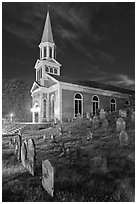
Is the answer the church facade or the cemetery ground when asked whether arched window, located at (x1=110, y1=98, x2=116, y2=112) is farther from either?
the cemetery ground

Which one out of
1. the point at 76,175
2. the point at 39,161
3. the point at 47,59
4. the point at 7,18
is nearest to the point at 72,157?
the point at 76,175

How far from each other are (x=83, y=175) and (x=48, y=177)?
0.83m

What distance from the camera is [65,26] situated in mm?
5238

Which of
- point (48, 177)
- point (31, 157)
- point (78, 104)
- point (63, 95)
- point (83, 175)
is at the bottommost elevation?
point (83, 175)

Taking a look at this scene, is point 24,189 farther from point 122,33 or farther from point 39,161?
point 122,33

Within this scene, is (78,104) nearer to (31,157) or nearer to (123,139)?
(123,139)

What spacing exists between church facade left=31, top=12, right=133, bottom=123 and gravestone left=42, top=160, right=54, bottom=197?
21.7 feet

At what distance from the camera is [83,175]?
2.93 metres

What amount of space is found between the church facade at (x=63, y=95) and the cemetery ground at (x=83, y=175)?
18.4ft

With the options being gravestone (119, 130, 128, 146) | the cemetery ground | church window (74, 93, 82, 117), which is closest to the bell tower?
church window (74, 93, 82, 117)

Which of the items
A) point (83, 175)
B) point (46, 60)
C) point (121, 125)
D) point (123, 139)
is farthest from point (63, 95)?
point (83, 175)

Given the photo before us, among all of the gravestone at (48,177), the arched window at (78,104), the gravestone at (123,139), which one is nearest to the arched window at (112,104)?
the arched window at (78,104)

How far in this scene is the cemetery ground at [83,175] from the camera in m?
2.62

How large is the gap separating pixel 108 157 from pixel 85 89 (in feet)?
24.5
